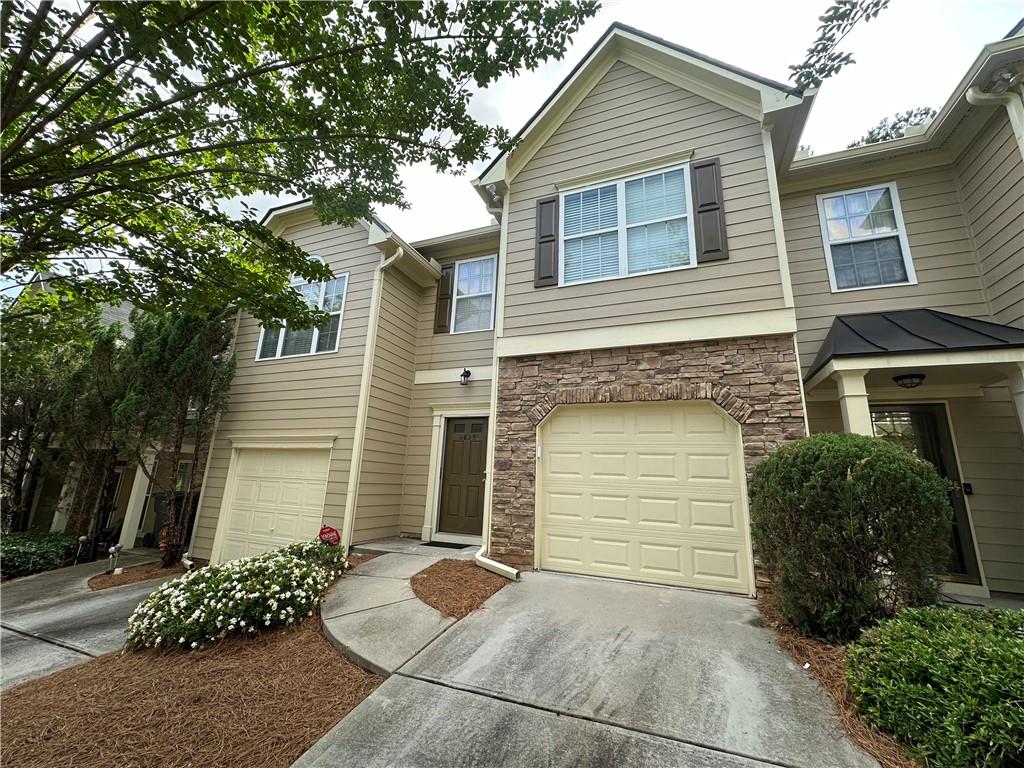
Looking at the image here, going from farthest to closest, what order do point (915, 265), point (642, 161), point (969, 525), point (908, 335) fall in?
point (642, 161), point (915, 265), point (969, 525), point (908, 335)

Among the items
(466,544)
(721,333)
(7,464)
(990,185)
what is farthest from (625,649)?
(7,464)

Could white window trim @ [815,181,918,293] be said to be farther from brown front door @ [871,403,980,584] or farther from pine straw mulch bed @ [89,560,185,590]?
pine straw mulch bed @ [89,560,185,590]

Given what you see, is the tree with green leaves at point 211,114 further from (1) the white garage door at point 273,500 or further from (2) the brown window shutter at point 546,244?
(1) the white garage door at point 273,500

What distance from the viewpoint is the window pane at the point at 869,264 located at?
223 inches

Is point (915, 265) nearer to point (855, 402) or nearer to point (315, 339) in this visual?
point (855, 402)

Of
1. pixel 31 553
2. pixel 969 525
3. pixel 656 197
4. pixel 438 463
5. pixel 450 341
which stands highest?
pixel 656 197

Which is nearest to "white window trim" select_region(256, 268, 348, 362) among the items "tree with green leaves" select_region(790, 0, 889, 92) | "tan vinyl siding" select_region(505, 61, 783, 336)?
"tan vinyl siding" select_region(505, 61, 783, 336)

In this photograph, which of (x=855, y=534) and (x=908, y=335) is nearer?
(x=855, y=534)

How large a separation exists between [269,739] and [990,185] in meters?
9.09

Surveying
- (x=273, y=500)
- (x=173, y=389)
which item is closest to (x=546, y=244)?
(x=273, y=500)

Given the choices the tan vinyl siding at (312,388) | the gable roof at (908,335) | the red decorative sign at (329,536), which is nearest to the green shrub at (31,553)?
the tan vinyl siding at (312,388)

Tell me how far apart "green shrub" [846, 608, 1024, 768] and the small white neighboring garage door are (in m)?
1.78

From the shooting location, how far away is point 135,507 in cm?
Result: 1003

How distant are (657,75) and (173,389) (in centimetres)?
981
